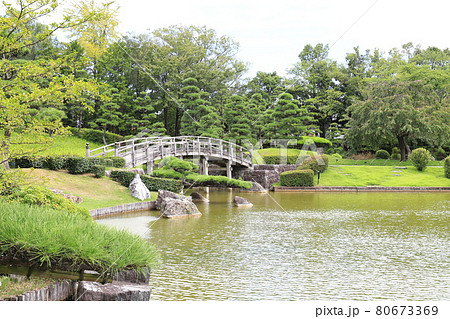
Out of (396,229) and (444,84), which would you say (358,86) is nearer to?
(444,84)

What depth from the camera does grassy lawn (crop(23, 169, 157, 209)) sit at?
45.3 ft

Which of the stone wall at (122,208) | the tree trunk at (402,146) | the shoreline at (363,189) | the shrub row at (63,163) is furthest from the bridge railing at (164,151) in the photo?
the tree trunk at (402,146)

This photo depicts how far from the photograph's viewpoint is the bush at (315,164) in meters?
26.4

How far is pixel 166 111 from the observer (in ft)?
123

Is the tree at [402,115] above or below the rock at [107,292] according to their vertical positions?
above

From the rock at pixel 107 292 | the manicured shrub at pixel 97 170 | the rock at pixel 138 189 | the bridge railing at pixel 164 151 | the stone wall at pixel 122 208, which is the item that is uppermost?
the bridge railing at pixel 164 151

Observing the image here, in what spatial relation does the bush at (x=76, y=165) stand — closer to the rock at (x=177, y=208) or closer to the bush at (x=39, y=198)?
the rock at (x=177, y=208)

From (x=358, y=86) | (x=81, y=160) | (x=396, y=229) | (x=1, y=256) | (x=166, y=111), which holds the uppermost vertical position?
(x=358, y=86)

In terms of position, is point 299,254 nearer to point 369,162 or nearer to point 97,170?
point 97,170

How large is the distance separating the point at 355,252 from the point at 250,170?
18.3 m

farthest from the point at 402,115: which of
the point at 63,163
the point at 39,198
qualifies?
the point at 39,198

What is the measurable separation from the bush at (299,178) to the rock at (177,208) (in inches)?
463

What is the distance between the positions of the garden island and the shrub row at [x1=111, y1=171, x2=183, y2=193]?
6 cm
